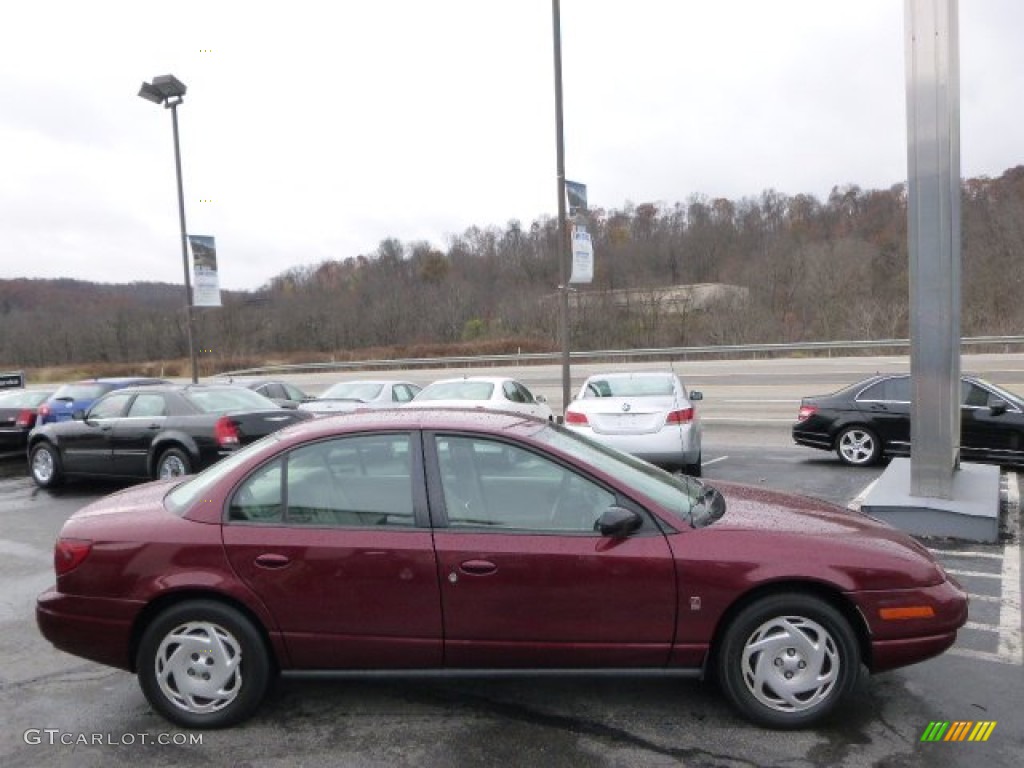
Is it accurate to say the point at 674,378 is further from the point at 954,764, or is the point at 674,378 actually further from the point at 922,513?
the point at 954,764

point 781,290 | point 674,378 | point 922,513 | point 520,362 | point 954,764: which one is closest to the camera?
point 954,764

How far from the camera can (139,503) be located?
406 cm

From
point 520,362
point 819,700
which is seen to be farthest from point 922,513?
point 520,362

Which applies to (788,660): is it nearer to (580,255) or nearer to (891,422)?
(891,422)

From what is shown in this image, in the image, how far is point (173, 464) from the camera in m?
9.98

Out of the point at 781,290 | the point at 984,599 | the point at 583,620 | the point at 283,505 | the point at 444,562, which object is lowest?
the point at 984,599

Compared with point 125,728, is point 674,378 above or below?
above

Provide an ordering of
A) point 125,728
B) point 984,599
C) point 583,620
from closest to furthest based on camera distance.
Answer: point 583,620, point 125,728, point 984,599

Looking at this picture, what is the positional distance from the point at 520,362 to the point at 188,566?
118 feet

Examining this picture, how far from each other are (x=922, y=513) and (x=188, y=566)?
6002 mm

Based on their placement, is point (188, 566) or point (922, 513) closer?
point (188, 566)

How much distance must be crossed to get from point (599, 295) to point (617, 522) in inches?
2379

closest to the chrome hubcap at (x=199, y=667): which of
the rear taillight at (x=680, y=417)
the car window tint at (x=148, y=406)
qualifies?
the rear taillight at (x=680, y=417)

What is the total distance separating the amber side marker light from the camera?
3.44m
